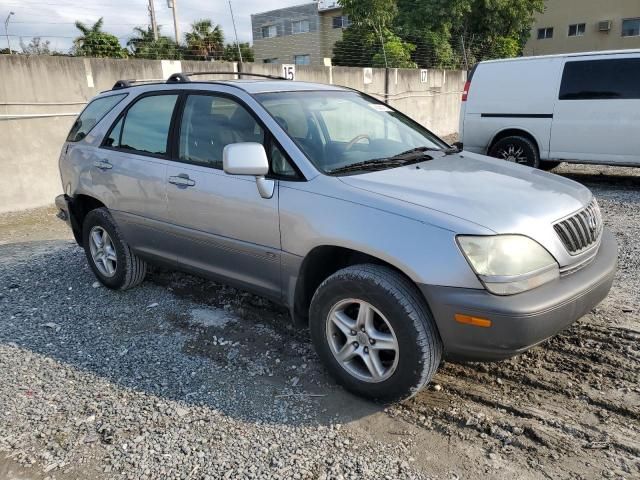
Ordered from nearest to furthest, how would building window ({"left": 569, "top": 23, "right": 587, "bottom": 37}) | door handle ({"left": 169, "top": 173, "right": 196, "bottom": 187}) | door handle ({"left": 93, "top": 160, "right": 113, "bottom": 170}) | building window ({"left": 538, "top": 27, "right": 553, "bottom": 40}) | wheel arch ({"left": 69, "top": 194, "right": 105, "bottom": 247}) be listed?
1. door handle ({"left": 169, "top": 173, "right": 196, "bottom": 187})
2. door handle ({"left": 93, "top": 160, "right": 113, "bottom": 170})
3. wheel arch ({"left": 69, "top": 194, "right": 105, "bottom": 247})
4. building window ({"left": 569, "top": 23, "right": 587, "bottom": 37})
5. building window ({"left": 538, "top": 27, "right": 553, "bottom": 40})

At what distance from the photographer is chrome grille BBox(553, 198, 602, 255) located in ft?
9.04

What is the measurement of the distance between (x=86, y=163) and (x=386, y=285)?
3171 millimetres

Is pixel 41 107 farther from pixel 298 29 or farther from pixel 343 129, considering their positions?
pixel 298 29

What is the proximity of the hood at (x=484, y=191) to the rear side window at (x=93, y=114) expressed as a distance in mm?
2689

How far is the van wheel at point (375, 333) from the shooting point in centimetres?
264

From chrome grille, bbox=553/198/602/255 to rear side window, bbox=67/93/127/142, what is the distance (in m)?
3.65

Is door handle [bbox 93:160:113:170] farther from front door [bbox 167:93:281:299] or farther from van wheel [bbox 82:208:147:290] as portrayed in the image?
front door [bbox 167:93:281:299]

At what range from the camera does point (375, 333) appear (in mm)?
2838

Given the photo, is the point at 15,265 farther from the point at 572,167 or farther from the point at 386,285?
the point at 572,167

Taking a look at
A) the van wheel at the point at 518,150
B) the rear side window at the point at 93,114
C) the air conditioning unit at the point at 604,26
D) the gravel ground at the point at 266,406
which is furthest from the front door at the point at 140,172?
the air conditioning unit at the point at 604,26

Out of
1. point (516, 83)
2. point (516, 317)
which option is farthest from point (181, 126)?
point (516, 83)

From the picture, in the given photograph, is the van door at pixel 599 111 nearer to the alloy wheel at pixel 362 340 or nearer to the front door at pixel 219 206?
the front door at pixel 219 206

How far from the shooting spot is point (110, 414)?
2943 millimetres

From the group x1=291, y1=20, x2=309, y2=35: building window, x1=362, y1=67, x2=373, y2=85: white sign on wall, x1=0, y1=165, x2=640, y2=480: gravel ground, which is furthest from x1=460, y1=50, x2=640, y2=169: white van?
x1=291, y1=20, x2=309, y2=35: building window
